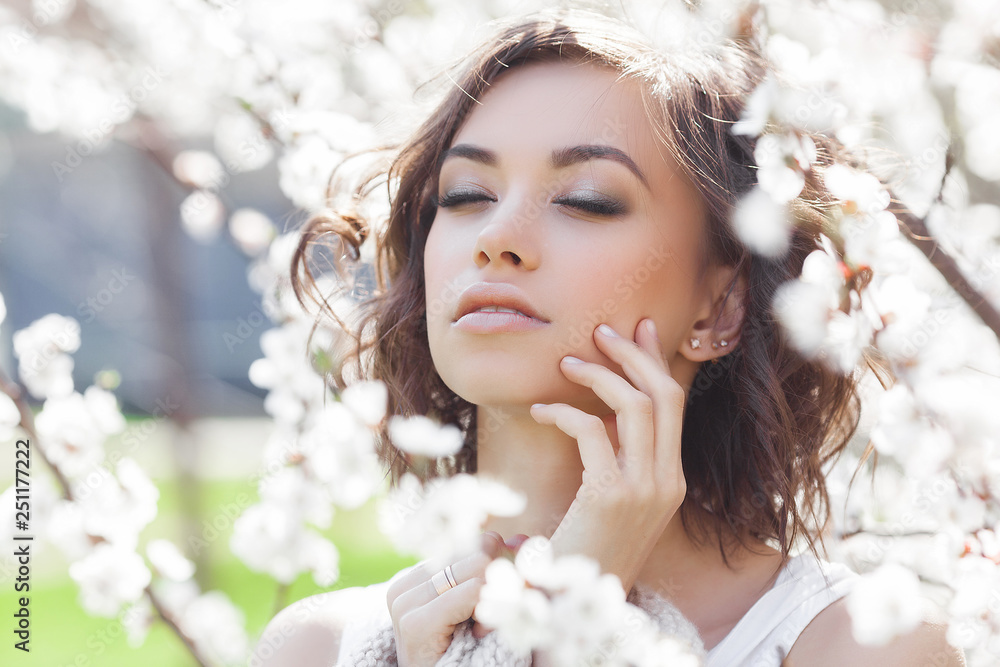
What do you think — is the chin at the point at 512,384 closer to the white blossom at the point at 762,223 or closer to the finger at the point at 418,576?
the finger at the point at 418,576

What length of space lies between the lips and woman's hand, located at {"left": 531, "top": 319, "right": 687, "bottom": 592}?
105mm

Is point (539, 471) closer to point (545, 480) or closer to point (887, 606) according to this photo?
point (545, 480)

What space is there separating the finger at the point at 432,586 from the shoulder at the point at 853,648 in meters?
0.53

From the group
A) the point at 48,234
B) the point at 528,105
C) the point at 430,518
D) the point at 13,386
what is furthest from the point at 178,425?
the point at 48,234

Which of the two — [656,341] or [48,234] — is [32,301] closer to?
[48,234]

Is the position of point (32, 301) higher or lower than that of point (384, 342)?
lower

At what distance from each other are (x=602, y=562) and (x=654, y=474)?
0.16 meters

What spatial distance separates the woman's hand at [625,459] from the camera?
1186mm

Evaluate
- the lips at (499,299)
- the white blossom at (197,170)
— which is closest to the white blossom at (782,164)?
the lips at (499,299)

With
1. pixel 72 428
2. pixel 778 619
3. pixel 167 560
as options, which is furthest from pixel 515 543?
pixel 72 428

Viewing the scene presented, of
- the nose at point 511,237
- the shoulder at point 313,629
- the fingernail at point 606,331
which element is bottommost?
the shoulder at point 313,629

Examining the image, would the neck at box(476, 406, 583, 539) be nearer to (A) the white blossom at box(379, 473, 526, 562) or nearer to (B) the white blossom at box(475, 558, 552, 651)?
(A) the white blossom at box(379, 473, 526, 562)

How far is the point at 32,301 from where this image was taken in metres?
11.9

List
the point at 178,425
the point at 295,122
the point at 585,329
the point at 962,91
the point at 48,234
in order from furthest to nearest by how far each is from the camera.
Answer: the point at 48,234 < the point at 178,425 < the point at 295,122 < the point at 962,91 < the point at 585,329
